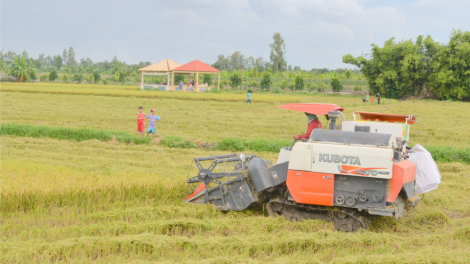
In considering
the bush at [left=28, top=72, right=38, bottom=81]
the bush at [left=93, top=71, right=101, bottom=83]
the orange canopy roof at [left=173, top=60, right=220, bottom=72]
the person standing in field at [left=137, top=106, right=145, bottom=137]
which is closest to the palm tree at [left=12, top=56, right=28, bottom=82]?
the bush at [left=28, top=72, right=38, bottom=81]

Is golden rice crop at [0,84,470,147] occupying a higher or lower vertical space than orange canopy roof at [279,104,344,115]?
lower

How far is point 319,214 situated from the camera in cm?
616

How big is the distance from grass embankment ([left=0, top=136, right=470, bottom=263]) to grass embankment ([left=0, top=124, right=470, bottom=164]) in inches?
134

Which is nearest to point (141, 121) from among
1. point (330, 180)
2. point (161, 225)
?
point (161, 225)

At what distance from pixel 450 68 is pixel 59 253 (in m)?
37.5

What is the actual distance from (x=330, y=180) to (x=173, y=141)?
8.02m

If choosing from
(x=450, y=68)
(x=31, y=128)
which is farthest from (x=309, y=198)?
(x=450, y=68)

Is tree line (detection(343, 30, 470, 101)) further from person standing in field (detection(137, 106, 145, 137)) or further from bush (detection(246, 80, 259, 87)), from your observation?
person standing in field (detection(137, 106, 145, 137))

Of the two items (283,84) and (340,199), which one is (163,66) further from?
(340,199)

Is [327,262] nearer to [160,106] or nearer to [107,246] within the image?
[107,246]

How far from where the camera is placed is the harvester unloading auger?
5.53m

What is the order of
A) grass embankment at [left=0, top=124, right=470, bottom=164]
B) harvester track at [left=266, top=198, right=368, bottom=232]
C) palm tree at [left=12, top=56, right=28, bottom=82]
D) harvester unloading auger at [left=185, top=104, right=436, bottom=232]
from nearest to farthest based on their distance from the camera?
harvester unloading auger at [left=185, top=104, right=436, bottom=232] < harvester track at [left=266, top=198, right=368, bottom=232] < grass embankment at [left=0, top=124, right=470, bottom=164] < palm tree at [left=12, top=56, right=28, bottom=82]

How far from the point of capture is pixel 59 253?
487 cm

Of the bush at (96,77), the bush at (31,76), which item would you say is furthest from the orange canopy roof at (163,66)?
the bush at (31,76)
